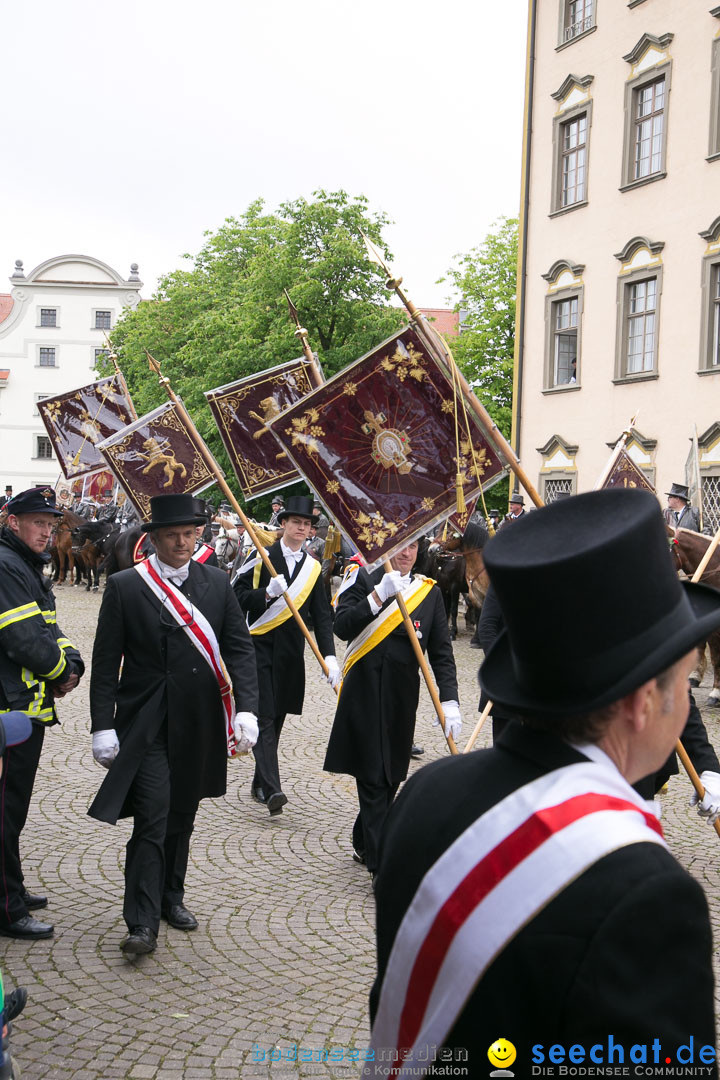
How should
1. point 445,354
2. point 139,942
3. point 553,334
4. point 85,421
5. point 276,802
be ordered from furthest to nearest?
point 553,334 → point 85,421 → point 276,802 → point 445,354 → point 139,942

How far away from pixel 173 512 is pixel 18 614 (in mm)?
877

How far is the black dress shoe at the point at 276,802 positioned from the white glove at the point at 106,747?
2.34m

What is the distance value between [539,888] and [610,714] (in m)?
0.30

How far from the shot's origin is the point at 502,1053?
1591mm

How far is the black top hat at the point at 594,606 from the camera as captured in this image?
1.59 meters

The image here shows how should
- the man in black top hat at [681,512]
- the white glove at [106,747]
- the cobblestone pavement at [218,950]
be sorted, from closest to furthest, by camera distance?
the cobblestone pavement at [218,950]
the white glove at [106,747]
the man in black top hat at [681,512]

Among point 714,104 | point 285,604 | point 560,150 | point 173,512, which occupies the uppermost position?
point 560,150

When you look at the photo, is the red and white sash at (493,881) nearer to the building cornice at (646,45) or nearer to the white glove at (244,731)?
the white glove at (244,731)

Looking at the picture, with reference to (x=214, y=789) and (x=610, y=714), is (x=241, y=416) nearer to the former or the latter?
(x=214, y=789)

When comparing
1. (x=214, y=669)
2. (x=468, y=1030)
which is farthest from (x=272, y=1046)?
(x=468, y=1030)

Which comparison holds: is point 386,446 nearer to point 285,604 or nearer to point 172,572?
point 172,572

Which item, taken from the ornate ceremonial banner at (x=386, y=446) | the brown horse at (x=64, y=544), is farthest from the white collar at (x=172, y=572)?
the brown horse at (x=64, y=544)

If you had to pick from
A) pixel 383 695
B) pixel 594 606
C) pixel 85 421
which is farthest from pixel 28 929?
pixel 85 421

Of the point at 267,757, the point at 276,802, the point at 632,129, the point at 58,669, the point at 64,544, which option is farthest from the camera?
the point at 64,544
